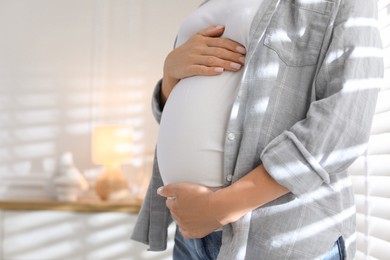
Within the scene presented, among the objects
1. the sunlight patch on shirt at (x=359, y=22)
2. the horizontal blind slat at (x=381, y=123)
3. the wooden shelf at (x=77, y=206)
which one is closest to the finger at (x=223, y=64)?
the sunlight patch on shirt at (x=359, y=22)

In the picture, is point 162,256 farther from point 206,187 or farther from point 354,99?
point 354,99

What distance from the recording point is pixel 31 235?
2590 mm

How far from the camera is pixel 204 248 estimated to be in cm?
106

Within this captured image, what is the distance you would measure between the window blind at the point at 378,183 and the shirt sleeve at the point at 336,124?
43 centimetres

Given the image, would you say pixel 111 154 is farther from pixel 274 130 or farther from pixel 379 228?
pixel 274 130

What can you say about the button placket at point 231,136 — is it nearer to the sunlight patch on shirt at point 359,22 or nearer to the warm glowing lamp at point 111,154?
the sunlight patch on shirt at point 359,22

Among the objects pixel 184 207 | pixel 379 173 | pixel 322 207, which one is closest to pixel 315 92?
pixel 322 207

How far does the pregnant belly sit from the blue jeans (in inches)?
4.3

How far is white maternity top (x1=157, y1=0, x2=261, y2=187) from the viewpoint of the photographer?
1.02 meters

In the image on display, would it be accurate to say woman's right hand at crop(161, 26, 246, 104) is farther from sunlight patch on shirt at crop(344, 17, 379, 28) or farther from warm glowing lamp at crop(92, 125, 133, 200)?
warm glowing lamp at crop(92, 125, 133, 200)

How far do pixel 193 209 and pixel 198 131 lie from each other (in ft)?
0.50

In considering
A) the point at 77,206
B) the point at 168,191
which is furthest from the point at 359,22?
the point at 77,206

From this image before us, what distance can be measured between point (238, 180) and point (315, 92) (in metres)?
0.20

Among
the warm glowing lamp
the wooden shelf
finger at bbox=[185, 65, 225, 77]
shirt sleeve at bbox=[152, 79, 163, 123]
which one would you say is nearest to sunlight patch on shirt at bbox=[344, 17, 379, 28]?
finger at bbox=[185, 65, 225, 77]
